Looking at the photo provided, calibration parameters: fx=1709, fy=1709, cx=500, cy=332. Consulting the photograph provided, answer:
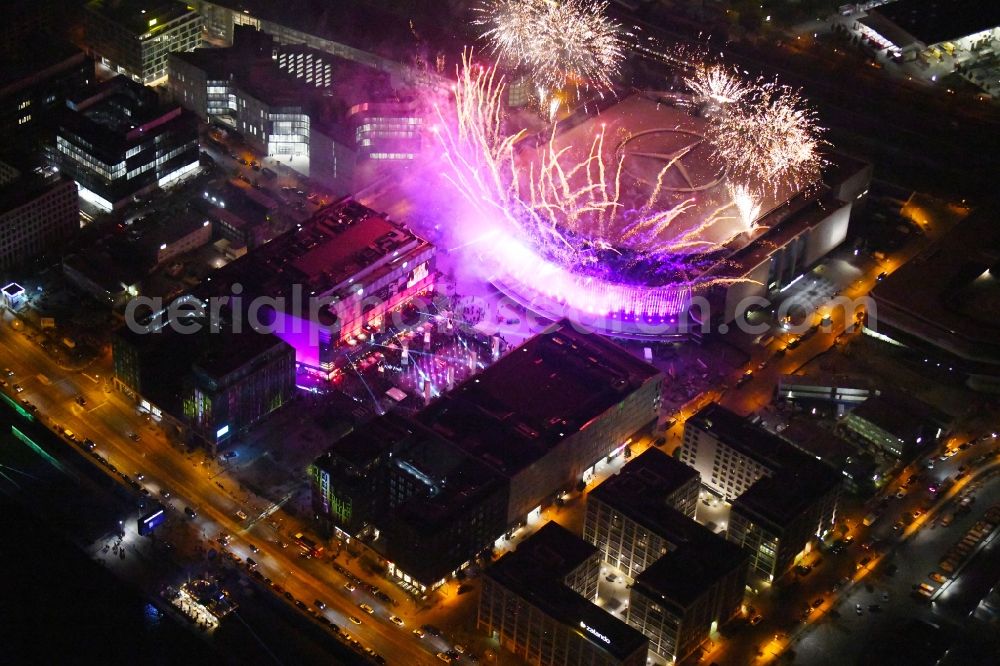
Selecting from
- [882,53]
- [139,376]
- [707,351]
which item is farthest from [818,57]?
[139,376]

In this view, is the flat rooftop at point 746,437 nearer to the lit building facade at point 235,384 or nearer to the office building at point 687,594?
the office building at point 687,594

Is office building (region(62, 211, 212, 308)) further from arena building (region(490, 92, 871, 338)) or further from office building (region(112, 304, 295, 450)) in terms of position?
arena building (region(490, 92, 871, 338))

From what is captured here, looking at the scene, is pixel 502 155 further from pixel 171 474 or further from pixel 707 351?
pixel 171 474

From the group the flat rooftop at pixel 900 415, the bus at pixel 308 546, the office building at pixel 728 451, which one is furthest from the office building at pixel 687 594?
the bus at pixel 308 546

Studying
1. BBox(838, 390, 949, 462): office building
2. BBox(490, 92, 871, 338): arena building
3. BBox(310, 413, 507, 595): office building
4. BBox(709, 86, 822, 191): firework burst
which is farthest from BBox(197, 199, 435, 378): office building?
BBox(838, 390, 949, 462): office building

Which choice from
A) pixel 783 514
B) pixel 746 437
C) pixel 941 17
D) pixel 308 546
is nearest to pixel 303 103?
pixel 308 546

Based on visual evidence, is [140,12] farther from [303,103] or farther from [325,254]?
[325,254]
